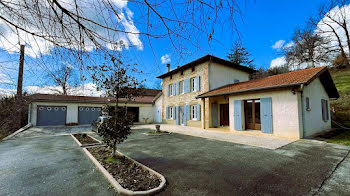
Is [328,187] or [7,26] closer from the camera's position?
[7,26]

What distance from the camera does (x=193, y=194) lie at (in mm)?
2713

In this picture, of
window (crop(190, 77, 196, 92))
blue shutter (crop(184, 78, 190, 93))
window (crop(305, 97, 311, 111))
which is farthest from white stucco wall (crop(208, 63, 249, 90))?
window (crop(305, 97, 311, 111))

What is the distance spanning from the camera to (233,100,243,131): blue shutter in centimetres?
998

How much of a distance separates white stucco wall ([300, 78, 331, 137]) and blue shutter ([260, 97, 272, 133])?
1.56 m

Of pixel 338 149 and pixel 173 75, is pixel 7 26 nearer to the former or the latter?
pixel 338 149

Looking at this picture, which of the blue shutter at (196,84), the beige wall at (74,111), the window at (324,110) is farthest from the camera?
the beige wall at (74,111)

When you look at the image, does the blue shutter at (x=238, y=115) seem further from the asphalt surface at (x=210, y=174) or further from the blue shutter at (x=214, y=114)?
the asphalt surface at (x=210, y=174)

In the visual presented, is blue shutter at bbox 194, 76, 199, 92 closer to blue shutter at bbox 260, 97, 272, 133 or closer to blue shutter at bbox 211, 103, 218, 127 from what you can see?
blue shutter at bbox 211, 103, 218, 127

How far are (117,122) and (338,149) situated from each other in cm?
818

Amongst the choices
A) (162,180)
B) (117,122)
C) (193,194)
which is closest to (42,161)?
(117,122)

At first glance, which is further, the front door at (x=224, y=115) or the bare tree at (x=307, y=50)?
the bare tree at (x=307, y=50)

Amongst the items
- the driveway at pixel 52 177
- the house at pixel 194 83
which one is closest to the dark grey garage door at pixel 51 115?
the house at pixel 194 83

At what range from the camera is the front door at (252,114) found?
10.2 m

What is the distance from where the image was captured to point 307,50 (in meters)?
20.9
